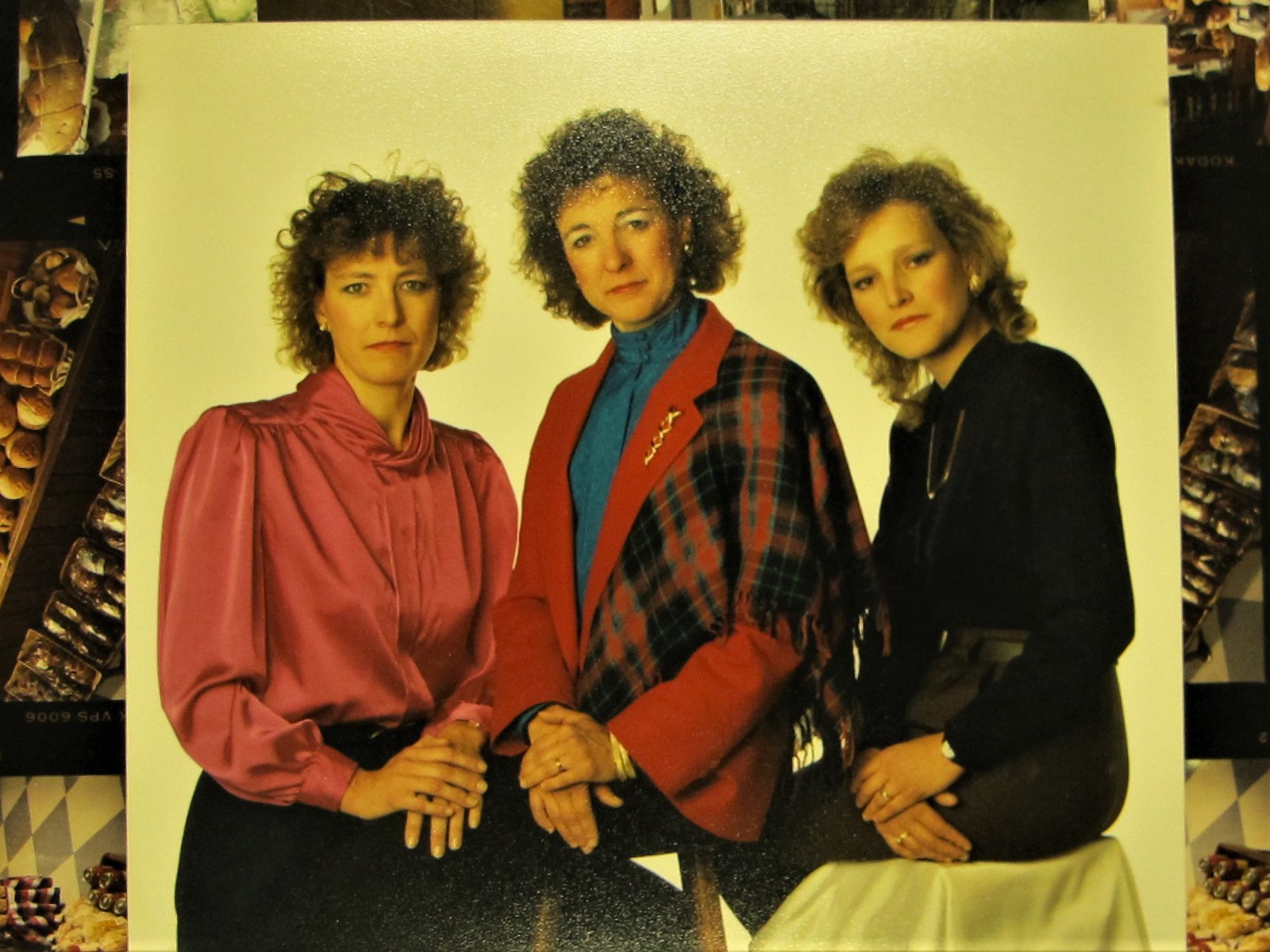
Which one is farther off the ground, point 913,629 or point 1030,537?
point 1030,537

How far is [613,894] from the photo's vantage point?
1.48 metres

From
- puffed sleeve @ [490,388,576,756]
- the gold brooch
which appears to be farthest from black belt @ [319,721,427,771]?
the gold brooch

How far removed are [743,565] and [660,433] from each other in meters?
0.20

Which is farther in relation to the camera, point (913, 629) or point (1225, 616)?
point (1225, 616)

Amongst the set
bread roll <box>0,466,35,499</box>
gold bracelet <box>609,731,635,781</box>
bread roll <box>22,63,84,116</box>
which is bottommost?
gold bracelet <box>609,731,635,781</box>

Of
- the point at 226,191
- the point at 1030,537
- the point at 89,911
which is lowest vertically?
the point at 89,911

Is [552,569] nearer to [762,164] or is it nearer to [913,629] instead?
[913,629]

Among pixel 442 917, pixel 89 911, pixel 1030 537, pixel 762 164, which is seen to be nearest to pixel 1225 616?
pixel 1030 537

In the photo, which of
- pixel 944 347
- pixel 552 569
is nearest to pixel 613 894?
pixel 552 569

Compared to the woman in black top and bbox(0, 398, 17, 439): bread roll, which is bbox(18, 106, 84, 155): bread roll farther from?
the woman in black top

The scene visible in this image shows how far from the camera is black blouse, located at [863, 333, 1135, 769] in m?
1.47

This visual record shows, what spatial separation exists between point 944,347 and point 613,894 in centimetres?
84

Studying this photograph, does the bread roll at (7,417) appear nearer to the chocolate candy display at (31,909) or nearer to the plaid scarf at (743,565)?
the chocolate candy display at (31,909)

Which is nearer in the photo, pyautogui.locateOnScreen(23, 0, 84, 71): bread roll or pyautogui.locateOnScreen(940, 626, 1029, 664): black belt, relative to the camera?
pyautogui.locateOnScreen(940, 626, 1029, 664): black belt
